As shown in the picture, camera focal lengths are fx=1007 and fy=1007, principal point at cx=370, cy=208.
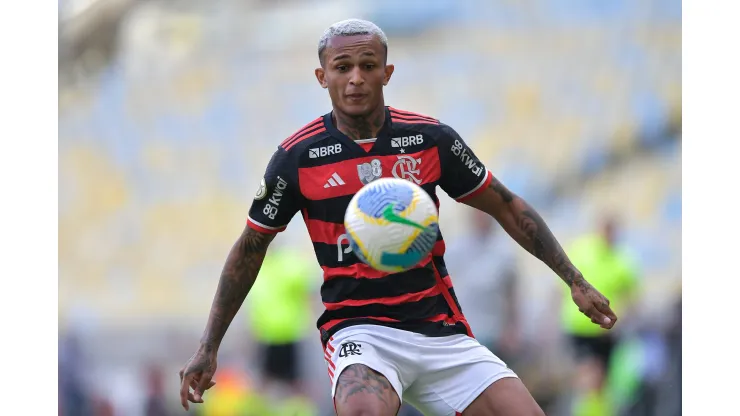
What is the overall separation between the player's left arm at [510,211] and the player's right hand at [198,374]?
1.47 meters

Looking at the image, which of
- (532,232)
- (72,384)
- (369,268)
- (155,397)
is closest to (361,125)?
(369,268)

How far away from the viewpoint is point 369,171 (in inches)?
192

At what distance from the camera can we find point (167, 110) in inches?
520

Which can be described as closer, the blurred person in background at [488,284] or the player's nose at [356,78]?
the player's nose at [356,78]

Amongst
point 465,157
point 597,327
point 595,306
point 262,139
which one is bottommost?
point 597,327

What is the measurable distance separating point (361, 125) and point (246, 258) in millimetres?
899

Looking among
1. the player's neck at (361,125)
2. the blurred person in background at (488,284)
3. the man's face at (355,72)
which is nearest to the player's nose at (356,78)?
the man's face at (355,72)

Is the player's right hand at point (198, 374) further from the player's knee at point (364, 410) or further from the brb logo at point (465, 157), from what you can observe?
the brb logo at point (465, 157)

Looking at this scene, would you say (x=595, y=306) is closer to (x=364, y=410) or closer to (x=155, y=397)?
(x=364, y=410)

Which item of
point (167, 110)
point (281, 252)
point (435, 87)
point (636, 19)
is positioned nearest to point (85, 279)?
point (167, 110)

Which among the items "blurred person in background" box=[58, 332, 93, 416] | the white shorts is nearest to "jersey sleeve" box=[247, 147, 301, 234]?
the white shorts

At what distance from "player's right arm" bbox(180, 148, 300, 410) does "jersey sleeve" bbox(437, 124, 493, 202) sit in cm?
75

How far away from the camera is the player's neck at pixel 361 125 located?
4930 millimetres

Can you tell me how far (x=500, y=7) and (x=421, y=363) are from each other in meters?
8.62
